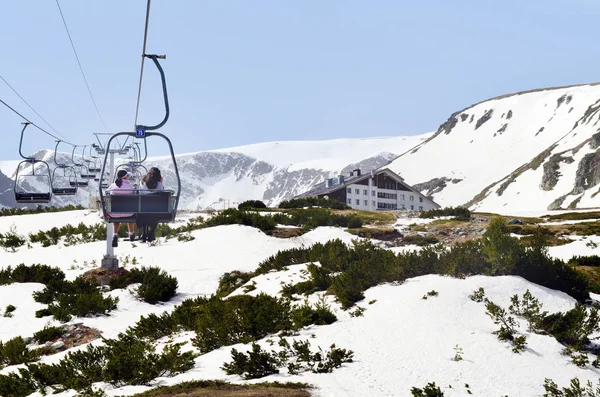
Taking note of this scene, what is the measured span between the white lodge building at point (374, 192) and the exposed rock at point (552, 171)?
96.1 feet

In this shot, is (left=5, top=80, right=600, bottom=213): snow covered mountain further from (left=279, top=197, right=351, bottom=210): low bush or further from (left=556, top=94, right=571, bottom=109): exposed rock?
(left=279, top=197, right=351, bottom=210): low bush

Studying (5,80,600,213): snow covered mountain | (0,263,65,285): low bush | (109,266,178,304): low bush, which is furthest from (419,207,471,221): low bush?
(5,80,600,213): snow covered mountain

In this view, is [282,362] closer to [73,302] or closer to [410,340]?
[410,340]

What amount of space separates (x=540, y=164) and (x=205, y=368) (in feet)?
431

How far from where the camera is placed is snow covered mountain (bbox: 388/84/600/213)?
385 feet

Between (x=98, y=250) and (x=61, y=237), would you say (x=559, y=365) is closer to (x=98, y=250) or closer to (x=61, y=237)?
(x=98, y=250)

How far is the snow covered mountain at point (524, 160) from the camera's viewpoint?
11750 centimetres

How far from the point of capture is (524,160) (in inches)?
6211

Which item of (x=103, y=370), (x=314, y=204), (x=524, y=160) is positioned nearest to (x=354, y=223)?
(x=314, y=204)

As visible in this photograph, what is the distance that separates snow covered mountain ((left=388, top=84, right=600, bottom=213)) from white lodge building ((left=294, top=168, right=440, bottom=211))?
22.8m

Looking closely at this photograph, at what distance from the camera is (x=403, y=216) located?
5281 centimetres

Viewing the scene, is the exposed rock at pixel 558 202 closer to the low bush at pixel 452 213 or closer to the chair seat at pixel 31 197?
the low bush at pixel 452 213

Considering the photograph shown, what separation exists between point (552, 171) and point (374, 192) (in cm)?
4556

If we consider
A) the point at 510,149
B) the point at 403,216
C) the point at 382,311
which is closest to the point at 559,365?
the point at 382,311
